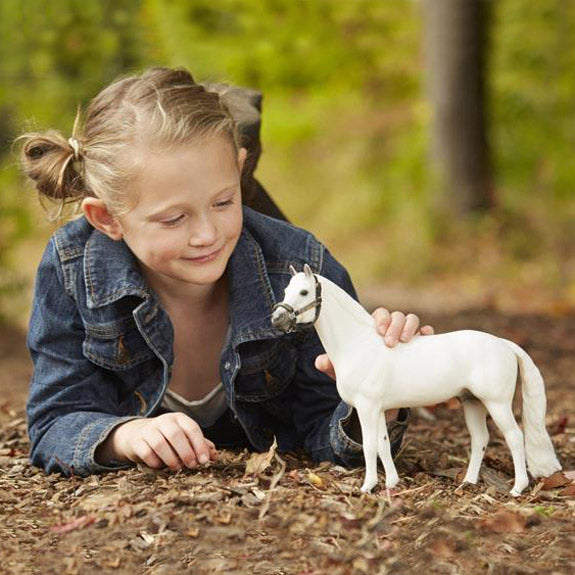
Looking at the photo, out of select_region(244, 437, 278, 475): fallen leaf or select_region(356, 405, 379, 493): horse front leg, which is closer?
select_region(356, 405, 379, 493): horse front leg

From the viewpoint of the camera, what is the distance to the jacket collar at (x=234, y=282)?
3.30m

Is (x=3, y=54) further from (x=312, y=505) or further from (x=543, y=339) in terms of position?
(x=312, y=505)

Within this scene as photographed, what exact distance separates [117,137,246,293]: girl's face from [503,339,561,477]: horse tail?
0.88 meters

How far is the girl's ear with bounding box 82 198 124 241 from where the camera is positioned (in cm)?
322

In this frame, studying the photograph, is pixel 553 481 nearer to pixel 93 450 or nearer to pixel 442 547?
pixel 442 547

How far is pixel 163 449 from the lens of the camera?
2961 mm

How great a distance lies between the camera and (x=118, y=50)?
34.1ft

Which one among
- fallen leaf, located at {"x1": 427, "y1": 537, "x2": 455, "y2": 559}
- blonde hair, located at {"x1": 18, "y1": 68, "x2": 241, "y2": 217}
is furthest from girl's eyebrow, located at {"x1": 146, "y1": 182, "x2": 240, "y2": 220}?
fallen leaf, located at {"x1": 427, "y1": 537, "x2": 455, "y2": 559}

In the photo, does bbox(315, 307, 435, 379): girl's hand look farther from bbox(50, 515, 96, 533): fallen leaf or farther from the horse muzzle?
bbox(50, 515, 96, 533): fallen leaf

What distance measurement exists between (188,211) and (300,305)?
522 mm

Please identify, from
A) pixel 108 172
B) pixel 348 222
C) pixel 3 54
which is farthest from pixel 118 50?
pixel 108 172

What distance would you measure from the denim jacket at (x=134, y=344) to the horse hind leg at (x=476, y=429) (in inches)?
18.5

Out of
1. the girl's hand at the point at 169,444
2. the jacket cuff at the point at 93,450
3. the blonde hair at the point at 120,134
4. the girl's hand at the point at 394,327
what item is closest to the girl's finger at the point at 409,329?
the girl's hand at the point at 394,327

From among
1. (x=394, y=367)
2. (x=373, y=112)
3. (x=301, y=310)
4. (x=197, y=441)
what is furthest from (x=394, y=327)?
(x=373, y=112)
